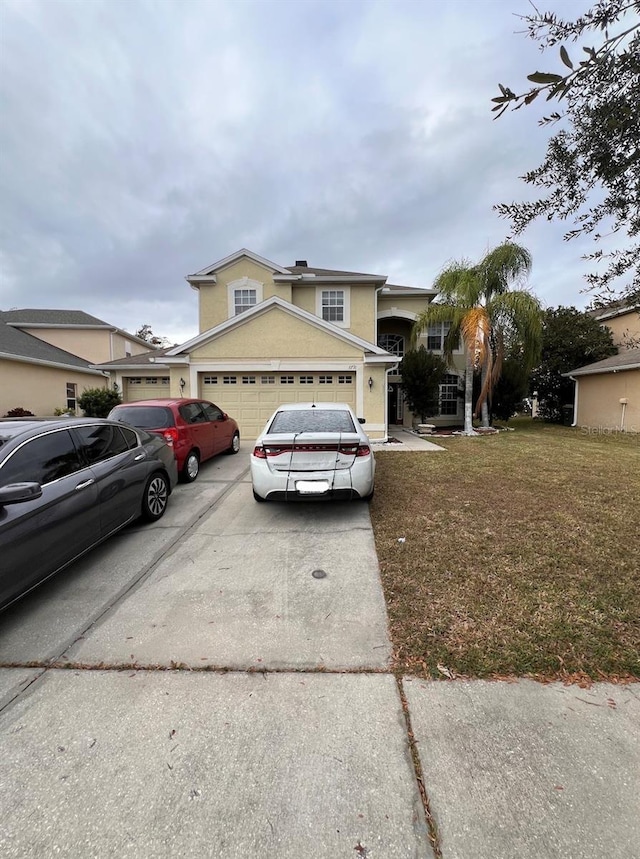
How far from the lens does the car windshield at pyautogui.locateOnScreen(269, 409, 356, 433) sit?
18.6 feet

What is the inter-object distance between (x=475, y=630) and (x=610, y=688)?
0.82 meters

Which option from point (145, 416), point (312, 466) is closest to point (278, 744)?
point (312, 466)

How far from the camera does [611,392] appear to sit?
17.4 m

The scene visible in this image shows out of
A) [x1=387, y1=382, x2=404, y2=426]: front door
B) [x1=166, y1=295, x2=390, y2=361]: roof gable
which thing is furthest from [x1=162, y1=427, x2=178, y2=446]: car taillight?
[x1=387, y1=382, x2=404, y2=426]: front door

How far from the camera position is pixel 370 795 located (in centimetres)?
175

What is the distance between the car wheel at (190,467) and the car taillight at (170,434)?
52 cm

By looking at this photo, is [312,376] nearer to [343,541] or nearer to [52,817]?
[343,541]

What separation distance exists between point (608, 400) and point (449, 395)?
6989mm

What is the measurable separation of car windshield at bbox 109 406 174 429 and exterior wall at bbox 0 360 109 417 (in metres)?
12.3

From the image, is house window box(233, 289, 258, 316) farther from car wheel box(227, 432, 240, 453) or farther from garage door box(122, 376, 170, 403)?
car wheel box(227, 432, 240, 453)

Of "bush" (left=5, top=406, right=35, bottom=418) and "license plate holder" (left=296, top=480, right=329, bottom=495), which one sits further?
"bush" (left=5, top=406, right=35, bottom=418)

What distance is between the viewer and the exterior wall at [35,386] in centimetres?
1573

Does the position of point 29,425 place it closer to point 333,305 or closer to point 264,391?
point 264,391

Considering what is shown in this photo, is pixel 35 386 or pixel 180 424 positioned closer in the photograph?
pixel 180 424
